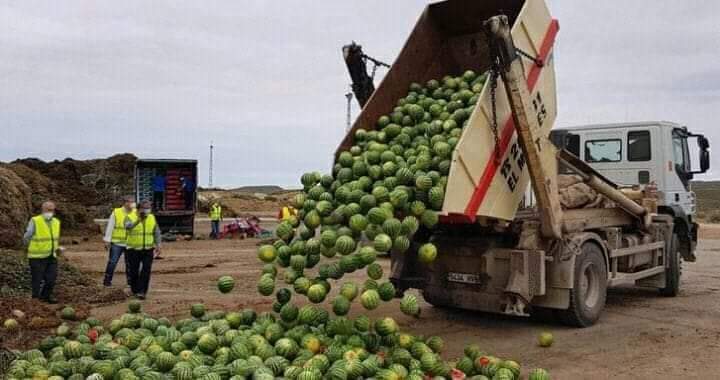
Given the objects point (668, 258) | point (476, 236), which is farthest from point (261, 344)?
A: point (668, 258)

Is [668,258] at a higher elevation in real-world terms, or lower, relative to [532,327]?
higher

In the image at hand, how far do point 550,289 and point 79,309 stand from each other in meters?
6.97

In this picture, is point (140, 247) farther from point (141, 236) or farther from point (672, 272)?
point (672, 272)

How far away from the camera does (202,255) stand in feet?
65.8

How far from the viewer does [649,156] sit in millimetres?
11969

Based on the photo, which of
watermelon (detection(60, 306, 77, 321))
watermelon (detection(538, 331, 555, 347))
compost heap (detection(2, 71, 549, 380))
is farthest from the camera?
watermelon (detection(60, 306, 77, 321))

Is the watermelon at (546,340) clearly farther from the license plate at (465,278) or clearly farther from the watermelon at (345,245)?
the watermelon at (345,245)

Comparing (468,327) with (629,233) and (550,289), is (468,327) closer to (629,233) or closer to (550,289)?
(550,289)

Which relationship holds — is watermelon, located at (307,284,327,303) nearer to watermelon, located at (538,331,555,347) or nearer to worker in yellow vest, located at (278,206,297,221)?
worker in yellow vest, located at (278,206,297,221)

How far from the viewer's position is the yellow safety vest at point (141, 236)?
11.9 m

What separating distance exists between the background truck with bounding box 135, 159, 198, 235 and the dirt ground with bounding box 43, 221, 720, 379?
10386mm

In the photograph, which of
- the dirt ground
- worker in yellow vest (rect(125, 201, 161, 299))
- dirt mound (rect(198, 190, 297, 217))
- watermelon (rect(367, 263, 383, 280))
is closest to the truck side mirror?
the dirt ground

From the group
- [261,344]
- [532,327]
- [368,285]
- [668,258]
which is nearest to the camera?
[261,344]

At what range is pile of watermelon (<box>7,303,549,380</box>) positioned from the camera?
570 centimetres
